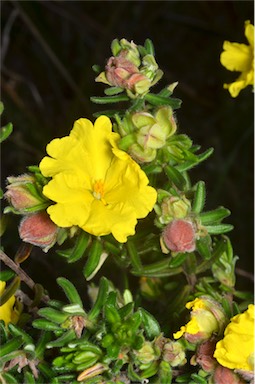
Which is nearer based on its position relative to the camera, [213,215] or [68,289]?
[68,289]

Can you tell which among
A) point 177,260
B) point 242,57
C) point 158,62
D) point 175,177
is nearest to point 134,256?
point 177,260

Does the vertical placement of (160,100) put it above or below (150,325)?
above

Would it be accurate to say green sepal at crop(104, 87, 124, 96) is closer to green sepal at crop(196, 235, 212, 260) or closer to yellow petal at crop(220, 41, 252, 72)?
green sepal at crop(196, 235, 212, 260)

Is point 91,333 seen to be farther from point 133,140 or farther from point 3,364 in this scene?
point 133,140

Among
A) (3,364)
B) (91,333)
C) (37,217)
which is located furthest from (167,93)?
(3,364)

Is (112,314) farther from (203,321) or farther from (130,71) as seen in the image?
(130,71)

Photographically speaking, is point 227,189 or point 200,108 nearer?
point 227,189

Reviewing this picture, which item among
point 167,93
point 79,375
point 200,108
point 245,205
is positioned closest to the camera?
point 79,375
